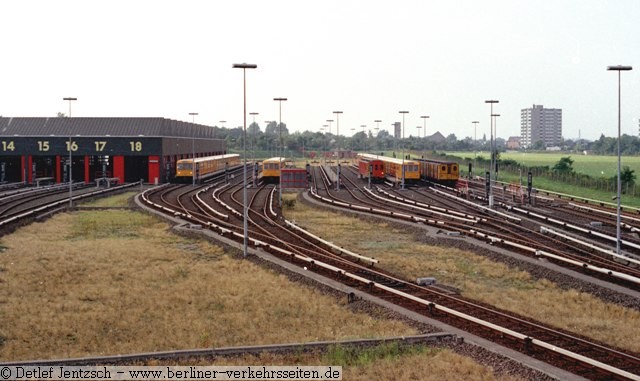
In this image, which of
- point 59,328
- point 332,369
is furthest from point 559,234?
point 59,328

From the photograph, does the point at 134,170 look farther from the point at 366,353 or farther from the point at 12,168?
the point at 366,353

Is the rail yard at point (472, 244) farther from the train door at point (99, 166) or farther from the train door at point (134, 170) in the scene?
the train door at point (99, 166)

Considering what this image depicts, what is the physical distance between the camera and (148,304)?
2280 cm

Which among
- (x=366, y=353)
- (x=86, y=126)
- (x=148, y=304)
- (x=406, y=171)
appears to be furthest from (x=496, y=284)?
(x=86, y=126)

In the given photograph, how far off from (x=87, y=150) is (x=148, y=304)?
66.3 metres

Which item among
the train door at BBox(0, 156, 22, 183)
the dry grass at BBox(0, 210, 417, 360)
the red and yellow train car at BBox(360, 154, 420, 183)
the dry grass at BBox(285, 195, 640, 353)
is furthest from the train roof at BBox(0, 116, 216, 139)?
the dry grass at BBox(0, 210, 417, 360)

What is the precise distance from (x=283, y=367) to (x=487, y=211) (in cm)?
3765

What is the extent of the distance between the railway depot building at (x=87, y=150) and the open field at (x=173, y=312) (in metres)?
51.2

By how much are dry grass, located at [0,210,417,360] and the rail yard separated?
83.1 inches

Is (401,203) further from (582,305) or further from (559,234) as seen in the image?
(582,305)

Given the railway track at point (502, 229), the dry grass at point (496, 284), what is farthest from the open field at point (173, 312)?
the railway track at point (502, 229)

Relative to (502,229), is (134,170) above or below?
above

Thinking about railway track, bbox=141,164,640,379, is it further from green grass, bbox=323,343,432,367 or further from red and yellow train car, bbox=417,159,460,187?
red and yellow train car, bbox=417,159,460,187

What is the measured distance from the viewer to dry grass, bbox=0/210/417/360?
1875 centimetres
